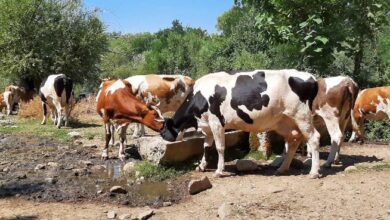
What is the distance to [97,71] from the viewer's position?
29625mm

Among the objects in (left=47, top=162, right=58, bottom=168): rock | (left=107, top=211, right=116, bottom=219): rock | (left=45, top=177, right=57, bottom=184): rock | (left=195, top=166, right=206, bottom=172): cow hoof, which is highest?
(left=195, top=166, right=206, bottom=172): cow hoof

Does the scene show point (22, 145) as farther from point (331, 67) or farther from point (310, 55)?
point (331, 67)

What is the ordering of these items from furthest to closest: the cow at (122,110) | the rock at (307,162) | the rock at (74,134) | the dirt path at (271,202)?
the rock at (74,134)
the cow at (122,110)
the rock at (307,162)
the dirt path at (271,202)

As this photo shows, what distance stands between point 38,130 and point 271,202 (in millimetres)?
11547

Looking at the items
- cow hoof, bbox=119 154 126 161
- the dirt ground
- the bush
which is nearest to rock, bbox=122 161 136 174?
the dirt ground

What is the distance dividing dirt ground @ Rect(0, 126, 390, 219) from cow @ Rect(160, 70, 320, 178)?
2.31 ft

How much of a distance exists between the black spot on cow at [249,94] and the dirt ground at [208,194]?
1348 mm

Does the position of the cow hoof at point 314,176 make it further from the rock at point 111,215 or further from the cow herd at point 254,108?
the rock at point 111,215

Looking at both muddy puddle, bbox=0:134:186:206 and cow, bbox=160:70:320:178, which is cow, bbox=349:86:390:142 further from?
muddy puddle, bbox=0:134:186:206

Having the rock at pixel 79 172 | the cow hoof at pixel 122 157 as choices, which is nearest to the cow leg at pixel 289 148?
the cow hoof at pixel 122 157

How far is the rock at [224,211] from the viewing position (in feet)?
22.6

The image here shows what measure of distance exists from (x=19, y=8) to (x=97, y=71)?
19.7ft

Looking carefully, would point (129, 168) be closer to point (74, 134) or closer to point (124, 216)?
point (124, 216)

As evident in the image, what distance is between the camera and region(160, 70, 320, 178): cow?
29.2 feet
